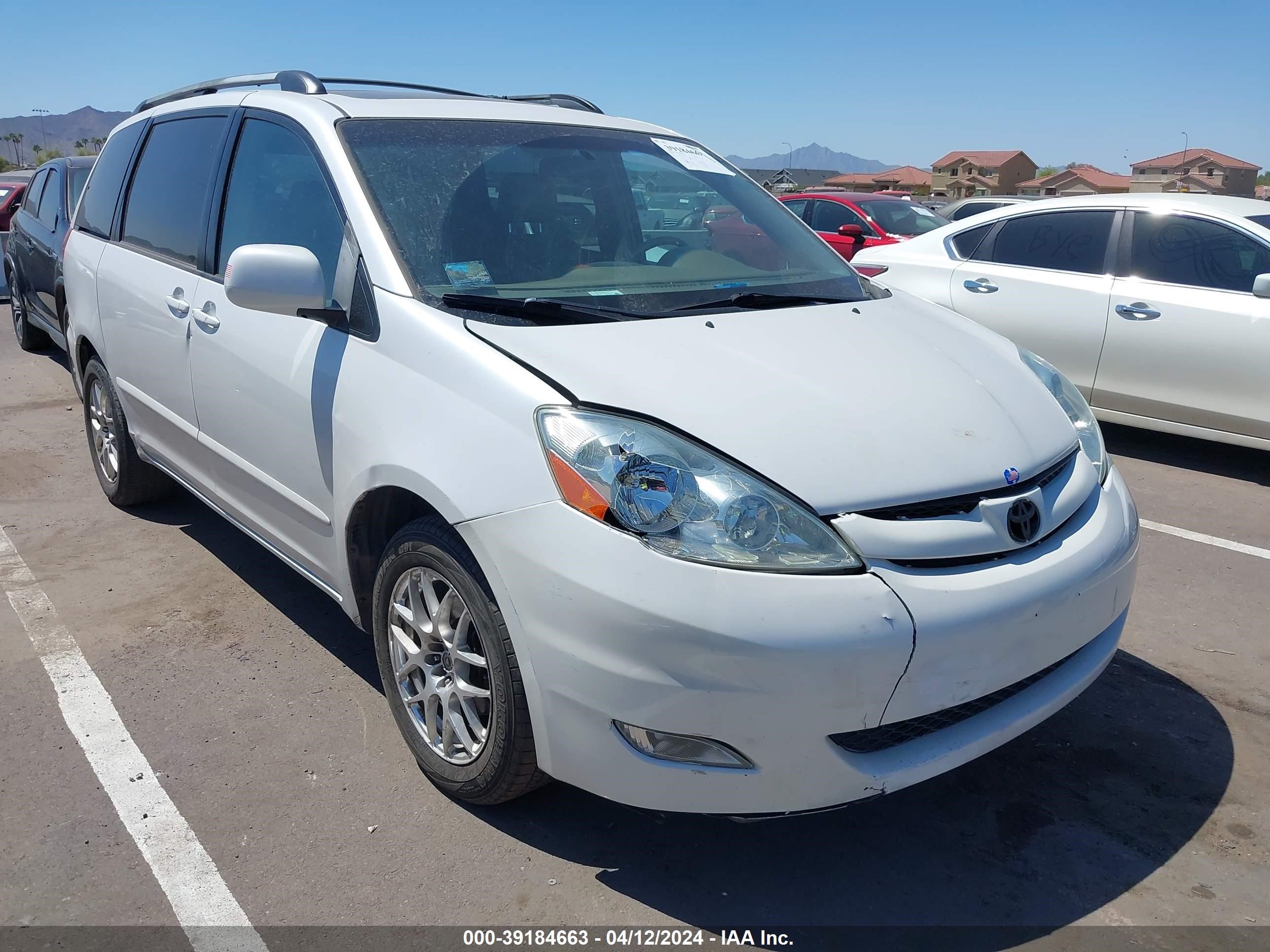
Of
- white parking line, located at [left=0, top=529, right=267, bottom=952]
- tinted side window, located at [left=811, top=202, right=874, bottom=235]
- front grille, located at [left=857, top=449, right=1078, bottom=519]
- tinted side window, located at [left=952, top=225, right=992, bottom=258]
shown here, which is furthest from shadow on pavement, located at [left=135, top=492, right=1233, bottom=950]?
tinted side window, located at [left=811, top=202, right=874, bottom=235]

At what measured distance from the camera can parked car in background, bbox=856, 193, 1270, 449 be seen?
5.62 m

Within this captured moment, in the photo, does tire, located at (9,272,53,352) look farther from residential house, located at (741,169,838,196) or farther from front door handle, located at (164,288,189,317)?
residential house, located at (741,169,838,196)

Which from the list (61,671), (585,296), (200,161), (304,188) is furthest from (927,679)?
(200,161)

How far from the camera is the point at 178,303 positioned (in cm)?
371

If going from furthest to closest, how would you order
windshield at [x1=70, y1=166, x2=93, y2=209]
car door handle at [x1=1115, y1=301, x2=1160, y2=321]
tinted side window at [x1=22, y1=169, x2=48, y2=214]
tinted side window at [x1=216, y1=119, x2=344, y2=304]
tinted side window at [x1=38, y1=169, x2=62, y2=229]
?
tinted side window at [x1=22, y1=169, x2=48, y2=214], tinted side window at [x1=38, y1=169, x2=62, y2=229], windshield at [x1=70, y1=166, x2=93, y2=209], car door handle at [x1=1115, y1=301, x2=1160, y2=321], tinted side window at [x1=216, y1=119, x2=344, y2=304]

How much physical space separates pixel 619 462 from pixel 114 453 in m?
3.58

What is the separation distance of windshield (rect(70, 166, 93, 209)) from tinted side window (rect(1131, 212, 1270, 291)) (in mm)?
7507

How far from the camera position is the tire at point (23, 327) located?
9406mm

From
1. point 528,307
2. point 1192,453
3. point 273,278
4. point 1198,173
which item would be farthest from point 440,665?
point 1198,173

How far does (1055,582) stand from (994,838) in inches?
28.6

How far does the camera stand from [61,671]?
3.47 metres

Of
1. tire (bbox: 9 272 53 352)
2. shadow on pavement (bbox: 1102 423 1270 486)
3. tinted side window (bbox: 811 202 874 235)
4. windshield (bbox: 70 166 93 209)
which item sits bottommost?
shadow on pavement (bbox: 1102 423 1270 486)

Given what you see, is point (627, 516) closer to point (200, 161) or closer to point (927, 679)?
point (927, 679)

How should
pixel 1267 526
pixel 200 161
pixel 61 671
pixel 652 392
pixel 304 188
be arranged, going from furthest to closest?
pixel 1267 526 → pixel 200 161 → pixel 61 671 → pixel 304 188 → pixel 652 392
